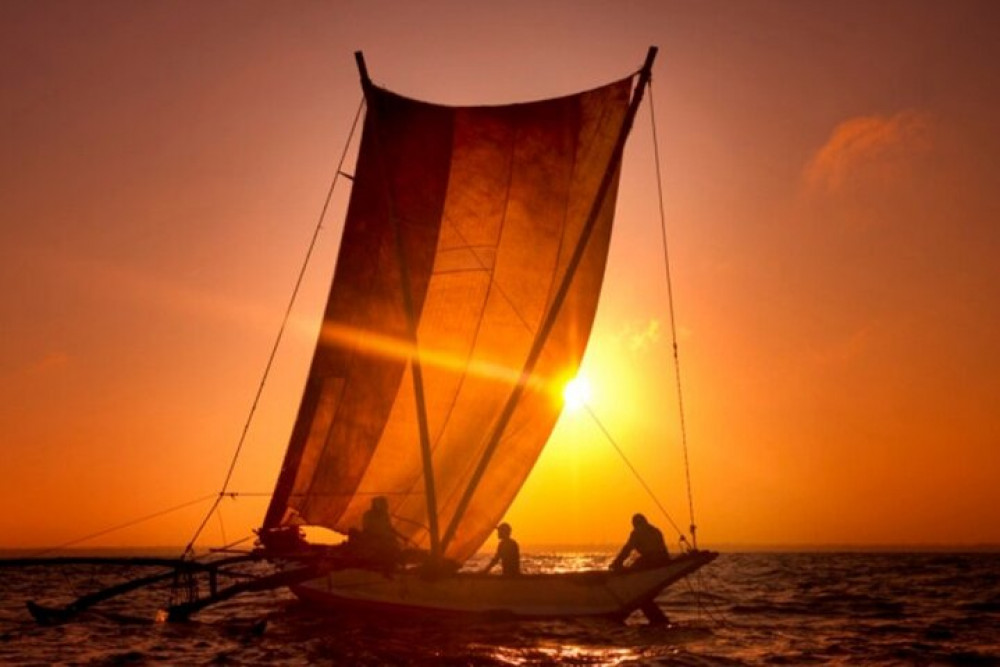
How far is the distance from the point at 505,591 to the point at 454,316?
697cm

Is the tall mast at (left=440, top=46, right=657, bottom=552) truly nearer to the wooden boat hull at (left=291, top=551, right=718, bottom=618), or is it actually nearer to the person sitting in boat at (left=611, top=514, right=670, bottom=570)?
the wooden boat hull at (left=291, top=551, right=718, bottom=618)

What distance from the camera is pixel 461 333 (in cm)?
2078

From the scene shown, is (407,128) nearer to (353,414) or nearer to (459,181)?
(459,181)

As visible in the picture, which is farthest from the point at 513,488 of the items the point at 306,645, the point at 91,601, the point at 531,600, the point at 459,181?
the point at 91,601

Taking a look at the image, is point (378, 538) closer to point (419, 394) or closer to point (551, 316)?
point (419, 394)

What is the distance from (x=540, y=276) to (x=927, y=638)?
41.5ft

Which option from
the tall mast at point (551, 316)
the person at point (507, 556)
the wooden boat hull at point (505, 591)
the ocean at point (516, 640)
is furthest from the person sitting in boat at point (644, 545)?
the tall mast at point (551, 316)

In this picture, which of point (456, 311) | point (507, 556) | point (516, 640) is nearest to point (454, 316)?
point (456, 311)

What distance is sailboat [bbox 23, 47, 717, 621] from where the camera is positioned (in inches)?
806

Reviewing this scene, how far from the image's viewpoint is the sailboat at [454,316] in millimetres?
20484

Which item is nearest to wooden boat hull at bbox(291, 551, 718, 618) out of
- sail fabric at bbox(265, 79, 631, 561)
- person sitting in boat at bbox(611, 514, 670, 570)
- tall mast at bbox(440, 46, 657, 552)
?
person sitting in boat at bbox(611, 514, 670, 570)

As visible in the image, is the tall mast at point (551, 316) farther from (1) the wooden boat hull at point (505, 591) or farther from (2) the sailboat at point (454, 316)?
(1) the wooden boat hull at point (505, 591)

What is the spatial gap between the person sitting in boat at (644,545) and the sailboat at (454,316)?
76 centimetres

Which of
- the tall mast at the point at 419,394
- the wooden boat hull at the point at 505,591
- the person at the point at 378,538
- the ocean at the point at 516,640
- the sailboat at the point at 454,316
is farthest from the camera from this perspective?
the sailboat at the point at 454,316
